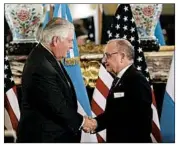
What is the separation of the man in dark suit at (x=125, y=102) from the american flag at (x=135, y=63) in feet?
0.10

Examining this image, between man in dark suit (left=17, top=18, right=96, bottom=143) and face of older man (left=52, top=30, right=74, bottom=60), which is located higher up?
face of older man (left=52, top=30, right=74, bottom=60)

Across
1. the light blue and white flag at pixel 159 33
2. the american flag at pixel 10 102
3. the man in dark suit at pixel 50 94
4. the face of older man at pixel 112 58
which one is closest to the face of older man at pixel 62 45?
the man in dark suit at pixel 50 94

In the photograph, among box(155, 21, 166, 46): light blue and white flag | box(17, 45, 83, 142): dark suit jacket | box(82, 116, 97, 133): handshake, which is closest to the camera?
box(17, 45, 83, 142): dark suit jacket

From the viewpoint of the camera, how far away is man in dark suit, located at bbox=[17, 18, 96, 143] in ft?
7.75

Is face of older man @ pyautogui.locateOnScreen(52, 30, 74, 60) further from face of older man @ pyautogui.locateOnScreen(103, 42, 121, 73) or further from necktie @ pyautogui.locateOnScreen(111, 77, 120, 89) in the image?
necktie @ pyautogui.locateOnScreen(111, 77, 120, 89)

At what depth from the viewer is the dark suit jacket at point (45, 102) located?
7.74ft

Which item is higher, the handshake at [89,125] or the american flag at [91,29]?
the american flag at [91,29]

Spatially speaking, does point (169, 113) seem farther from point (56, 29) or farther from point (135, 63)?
point (56, 29)

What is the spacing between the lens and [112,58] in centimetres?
249

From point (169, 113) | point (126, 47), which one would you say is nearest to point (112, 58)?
point (126, 47)

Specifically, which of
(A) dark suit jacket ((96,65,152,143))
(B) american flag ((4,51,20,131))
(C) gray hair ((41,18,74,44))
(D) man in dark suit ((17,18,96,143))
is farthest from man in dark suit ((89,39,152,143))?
(B) american flag ((4,51,20,131))

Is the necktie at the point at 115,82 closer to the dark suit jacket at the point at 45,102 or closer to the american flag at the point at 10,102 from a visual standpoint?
the dark suit jacket at the point at 45,102

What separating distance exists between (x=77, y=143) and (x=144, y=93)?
51 centimetres

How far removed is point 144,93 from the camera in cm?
248
